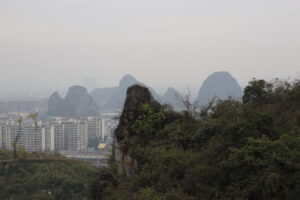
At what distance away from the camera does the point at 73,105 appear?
9462 centimetres

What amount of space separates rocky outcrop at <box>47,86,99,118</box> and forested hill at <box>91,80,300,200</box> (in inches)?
3442

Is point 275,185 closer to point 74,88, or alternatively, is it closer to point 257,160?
point 257,160

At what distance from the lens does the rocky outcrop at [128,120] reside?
7243 millimetres

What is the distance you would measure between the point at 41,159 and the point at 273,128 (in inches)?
151

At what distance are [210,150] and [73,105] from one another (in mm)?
91578

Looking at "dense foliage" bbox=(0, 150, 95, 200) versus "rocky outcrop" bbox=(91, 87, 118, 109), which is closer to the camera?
"dense foliage" bbox=(0, 150, 95, 200)

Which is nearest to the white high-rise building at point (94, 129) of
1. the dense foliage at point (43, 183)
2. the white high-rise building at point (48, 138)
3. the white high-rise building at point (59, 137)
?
the white high-rise building at point (59, 137)

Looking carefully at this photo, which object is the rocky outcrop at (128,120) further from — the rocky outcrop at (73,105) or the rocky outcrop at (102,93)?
the rocky outcrop at (102,93)

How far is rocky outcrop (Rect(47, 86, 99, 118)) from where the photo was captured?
9398cm

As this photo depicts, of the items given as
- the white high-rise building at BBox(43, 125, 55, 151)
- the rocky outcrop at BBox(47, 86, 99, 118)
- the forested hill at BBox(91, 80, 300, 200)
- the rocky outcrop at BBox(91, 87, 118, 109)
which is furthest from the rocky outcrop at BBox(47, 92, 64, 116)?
the forested hill at BBox(91, 80, 300, 200)

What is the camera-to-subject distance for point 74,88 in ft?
307

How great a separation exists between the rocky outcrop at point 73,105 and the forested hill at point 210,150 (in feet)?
287

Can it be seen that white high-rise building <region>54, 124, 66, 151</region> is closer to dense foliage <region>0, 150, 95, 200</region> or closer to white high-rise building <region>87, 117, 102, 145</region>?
white high-rise building <region>87, 117, 102, 145</region>

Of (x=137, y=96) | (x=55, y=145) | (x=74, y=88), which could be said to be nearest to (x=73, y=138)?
(x=55, y=145)
